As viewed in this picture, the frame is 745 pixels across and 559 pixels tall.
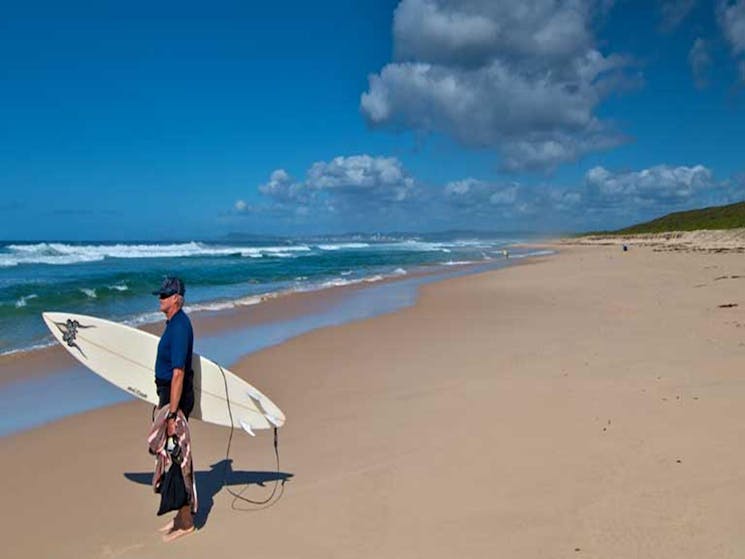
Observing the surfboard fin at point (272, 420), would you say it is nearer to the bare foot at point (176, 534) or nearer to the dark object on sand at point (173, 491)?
the dark object on sand at point (173, 491)

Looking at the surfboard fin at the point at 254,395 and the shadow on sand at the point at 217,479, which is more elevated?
the surfboard fin at the point at 254,395

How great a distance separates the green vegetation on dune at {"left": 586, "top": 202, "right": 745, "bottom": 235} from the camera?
61.6 m

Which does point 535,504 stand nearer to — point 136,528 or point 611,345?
point 136,528

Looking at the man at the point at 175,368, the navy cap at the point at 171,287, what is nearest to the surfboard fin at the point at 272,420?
the man at the point at 175,368

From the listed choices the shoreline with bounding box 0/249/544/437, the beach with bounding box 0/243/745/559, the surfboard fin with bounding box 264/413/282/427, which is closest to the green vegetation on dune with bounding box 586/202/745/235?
the shoreline with bounding box 0/249/544/437

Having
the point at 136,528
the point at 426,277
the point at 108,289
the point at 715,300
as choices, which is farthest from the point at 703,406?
the point at 426,277

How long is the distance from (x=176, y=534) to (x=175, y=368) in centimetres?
112

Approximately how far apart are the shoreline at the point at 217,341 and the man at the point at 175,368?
10.3 ft

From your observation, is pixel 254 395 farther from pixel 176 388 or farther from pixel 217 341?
pixel 217 341

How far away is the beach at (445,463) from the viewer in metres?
3.74

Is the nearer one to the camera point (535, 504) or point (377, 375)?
point (535, 504)

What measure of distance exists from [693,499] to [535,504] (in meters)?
1.03

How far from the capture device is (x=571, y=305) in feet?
47.5

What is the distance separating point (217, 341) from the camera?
36.8 ft
